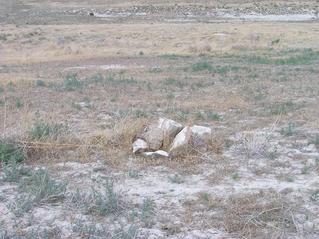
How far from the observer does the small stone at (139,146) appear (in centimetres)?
747

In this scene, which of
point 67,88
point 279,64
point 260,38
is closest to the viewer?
point 67,88

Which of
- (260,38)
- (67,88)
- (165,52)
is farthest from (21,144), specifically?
(260,38)

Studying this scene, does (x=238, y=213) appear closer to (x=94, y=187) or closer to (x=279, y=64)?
(x=94, y=187)

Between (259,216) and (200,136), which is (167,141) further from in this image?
(259,216)

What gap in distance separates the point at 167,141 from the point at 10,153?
192 centimetres

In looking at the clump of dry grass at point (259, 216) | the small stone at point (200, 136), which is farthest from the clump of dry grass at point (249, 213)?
the small stone at point (200, 136)

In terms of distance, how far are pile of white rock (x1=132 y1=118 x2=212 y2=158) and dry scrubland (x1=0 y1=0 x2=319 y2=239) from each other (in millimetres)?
125

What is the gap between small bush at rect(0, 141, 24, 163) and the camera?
7066 mm

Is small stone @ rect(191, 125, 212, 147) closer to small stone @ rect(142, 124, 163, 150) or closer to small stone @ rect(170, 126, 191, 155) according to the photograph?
small stone @ rect(170, 126, 191, 155)

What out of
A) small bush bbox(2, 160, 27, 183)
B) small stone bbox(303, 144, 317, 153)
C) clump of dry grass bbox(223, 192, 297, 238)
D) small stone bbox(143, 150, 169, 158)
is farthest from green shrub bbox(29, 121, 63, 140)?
small stone bbox(303, 144, 317, 153)

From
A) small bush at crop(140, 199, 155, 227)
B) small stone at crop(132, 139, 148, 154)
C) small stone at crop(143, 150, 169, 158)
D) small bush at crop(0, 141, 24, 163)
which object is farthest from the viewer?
small stone at crop(132, 139, 148, 154)

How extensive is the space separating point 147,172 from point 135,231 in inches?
69.9

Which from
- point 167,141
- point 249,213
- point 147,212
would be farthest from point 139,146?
point 249,213

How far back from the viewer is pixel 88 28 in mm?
41000
